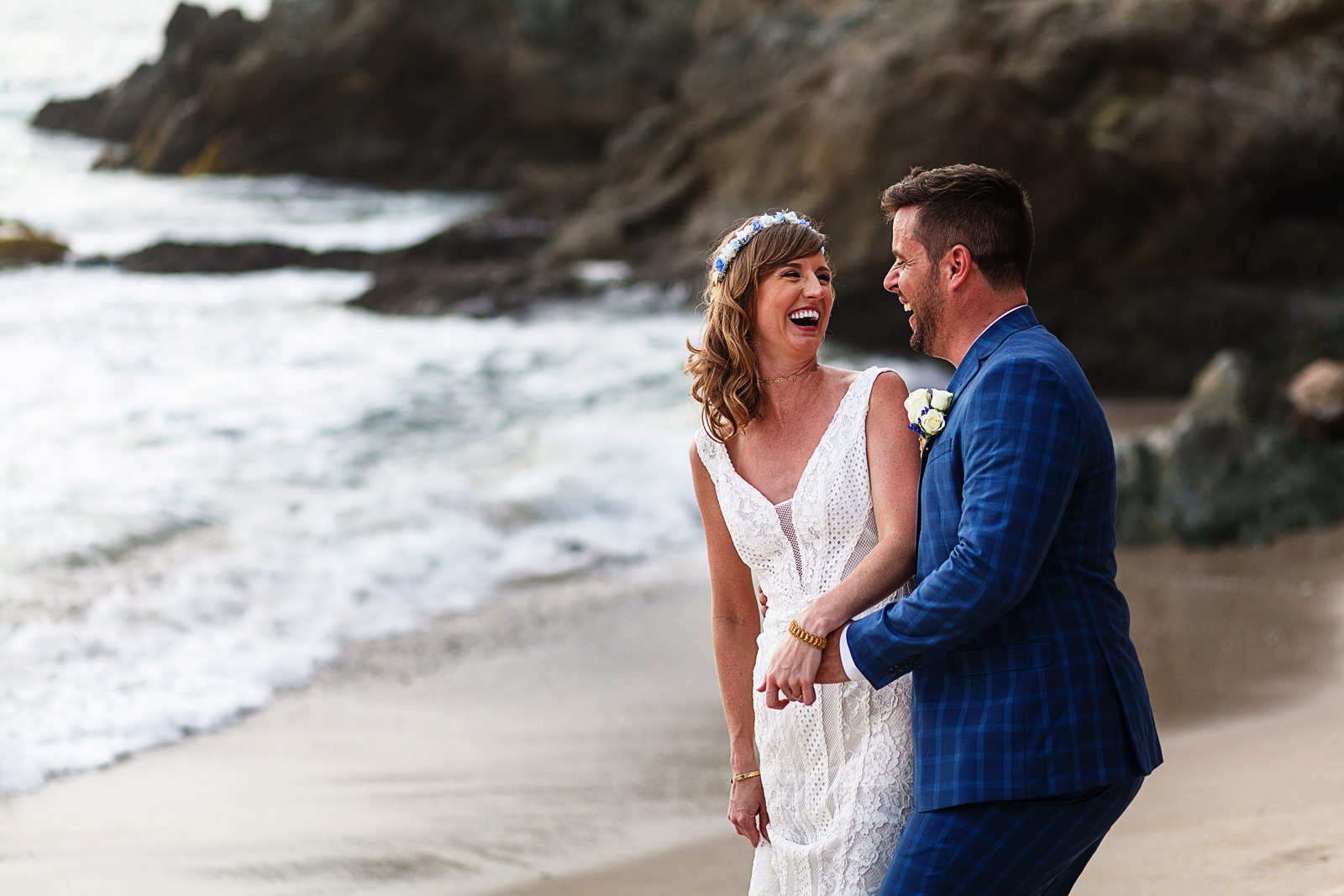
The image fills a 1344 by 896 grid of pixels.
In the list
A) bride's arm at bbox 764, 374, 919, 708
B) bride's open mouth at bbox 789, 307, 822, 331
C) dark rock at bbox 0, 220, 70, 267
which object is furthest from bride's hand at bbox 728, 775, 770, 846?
dark rock at bbox 0, 220, 70, 267

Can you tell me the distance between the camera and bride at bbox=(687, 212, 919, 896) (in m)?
2.24

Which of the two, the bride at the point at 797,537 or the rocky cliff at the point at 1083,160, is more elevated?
the rocky cliff at the point at 1083,160

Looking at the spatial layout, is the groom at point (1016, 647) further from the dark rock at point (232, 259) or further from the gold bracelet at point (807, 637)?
the dark rock at point (232, 259)

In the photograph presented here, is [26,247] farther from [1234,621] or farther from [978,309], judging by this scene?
[978,309]

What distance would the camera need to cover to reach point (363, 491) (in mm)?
9172

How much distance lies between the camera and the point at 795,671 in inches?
82.2

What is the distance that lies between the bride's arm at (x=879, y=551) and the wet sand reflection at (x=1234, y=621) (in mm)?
2983

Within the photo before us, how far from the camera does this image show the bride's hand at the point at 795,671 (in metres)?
2.08

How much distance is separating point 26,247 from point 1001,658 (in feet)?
60.6

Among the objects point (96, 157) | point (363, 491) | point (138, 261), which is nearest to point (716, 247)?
point (363, 491)

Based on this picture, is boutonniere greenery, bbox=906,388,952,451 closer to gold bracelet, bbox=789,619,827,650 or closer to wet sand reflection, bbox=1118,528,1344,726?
gold bracelet, bbox=789,619,827,650

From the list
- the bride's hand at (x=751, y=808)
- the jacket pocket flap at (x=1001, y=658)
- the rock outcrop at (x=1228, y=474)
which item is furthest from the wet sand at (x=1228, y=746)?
the jacket pocket flap at (x=1001, y=658)

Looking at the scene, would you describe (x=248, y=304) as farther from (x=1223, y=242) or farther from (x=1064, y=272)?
(x=1223, y=242)

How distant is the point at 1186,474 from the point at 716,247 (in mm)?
5224
